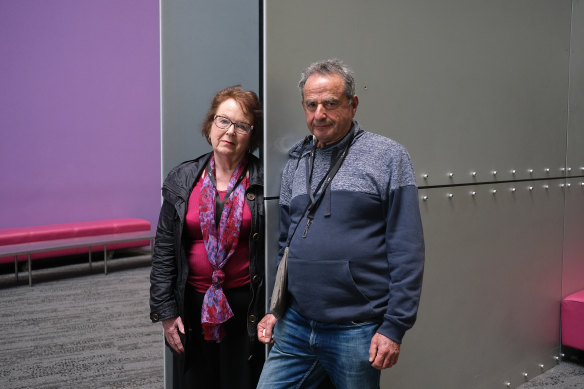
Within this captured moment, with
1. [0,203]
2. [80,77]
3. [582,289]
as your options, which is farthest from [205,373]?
[80,77]

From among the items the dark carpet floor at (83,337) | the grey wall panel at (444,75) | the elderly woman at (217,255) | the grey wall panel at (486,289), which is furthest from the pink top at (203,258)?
the dark carpet floor at (83,337)

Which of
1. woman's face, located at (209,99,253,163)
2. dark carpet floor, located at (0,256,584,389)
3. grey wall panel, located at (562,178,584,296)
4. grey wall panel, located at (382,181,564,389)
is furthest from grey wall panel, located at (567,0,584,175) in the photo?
woman's face, located at (209,99,253,163)

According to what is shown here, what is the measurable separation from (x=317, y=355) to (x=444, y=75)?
1.56m

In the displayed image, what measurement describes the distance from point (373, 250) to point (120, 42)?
6.18m

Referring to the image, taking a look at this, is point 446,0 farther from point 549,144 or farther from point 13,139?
point 13,139

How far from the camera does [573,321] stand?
355 cm

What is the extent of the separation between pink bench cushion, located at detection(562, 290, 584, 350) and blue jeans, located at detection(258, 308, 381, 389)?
7.67 ft

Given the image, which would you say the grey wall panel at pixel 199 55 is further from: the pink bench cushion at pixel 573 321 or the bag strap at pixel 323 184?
the pink bench cushion at pixel 573 321

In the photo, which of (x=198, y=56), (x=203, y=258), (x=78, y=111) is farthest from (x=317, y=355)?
(x=78, y=111)

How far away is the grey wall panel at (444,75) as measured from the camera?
2076 mm

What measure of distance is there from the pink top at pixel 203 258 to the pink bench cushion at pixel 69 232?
4.46 metres

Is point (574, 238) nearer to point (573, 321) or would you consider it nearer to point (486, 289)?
point (573, 321)

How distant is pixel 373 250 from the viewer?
1713mm

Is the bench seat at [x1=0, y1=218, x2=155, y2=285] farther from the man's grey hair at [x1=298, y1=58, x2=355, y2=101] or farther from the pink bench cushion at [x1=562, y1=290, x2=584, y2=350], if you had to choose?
the man's grey hair at [x1=298, y1=58, x2=355, y2=101]
